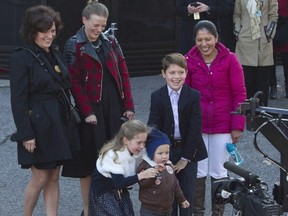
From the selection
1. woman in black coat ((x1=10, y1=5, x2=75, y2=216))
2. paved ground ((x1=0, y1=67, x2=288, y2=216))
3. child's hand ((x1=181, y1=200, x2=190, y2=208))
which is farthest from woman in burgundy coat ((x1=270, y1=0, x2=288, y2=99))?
child's hand ((x1=181, y1=200, x2=190, y2=208))

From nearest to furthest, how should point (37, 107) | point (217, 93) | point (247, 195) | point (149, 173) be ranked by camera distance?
point (247, 195) → point (149, 173) → point (37, 107) → point (217, 93)

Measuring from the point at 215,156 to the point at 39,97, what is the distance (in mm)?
1408

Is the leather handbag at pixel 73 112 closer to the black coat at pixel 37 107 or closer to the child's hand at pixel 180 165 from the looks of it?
the black coat at pixel 37 107

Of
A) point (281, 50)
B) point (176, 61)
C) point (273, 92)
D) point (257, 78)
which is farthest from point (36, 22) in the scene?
point (273, 92)

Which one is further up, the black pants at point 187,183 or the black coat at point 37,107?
the black coat at point 37,107

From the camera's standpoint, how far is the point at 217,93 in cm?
555

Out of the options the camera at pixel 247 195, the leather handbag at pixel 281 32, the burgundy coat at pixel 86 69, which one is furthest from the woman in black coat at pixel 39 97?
the leather handbag at pixel 281 32

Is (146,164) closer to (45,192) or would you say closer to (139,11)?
(45,192)

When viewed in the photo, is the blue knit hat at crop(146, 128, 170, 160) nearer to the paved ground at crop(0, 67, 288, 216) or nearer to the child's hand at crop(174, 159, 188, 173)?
the child's hand at crop(174, 159, 188, 173)

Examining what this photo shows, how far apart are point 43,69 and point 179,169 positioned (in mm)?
1188

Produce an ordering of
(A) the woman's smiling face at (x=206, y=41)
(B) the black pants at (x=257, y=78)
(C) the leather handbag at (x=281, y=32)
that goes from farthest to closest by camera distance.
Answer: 1. (C) the leather handbag at (x=281, y=32)
2. (B) the black pants at (x=257, y=78)
3. (A) the woman's smiling face at (x=206, y=41)

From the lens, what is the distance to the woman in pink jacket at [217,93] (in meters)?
5.52

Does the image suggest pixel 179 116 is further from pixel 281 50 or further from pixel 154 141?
pixel 281 50

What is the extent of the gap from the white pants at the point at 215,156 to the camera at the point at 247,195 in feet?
4.91
